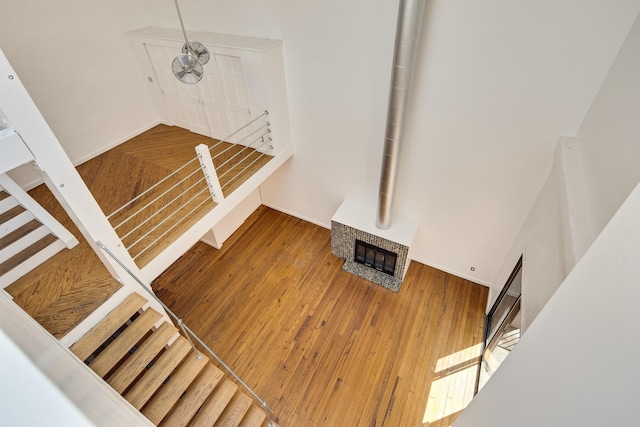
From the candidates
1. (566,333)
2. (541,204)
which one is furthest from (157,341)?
(541,204)

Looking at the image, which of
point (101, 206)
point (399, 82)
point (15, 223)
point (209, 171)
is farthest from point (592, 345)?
point (101, 206)

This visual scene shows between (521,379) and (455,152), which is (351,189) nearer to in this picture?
(455,152)

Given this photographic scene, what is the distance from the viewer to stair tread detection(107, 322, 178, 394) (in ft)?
8.75

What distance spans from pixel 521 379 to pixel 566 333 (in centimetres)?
55

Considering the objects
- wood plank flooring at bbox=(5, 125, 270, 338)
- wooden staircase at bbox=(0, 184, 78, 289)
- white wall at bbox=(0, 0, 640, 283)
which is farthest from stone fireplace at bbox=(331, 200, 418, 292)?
wooden staircase at bbox=(0, 184, 78, 289)

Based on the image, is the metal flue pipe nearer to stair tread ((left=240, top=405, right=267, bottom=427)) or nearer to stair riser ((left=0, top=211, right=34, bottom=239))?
stair tread ((left=240, top=405, right=267, bottom=427))

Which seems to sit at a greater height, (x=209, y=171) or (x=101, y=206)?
(x=209, y=171)

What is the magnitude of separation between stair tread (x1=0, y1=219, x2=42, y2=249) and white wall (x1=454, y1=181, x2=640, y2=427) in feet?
14.6

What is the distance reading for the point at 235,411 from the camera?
317 centimetres

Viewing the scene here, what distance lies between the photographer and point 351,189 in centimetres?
505

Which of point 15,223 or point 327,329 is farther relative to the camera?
point 327,329

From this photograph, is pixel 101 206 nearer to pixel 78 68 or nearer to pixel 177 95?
pixel 78 68

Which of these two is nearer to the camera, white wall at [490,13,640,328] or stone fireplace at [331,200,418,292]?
white wall at [490,13,640,328]

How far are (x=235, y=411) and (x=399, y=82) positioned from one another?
155 inches
